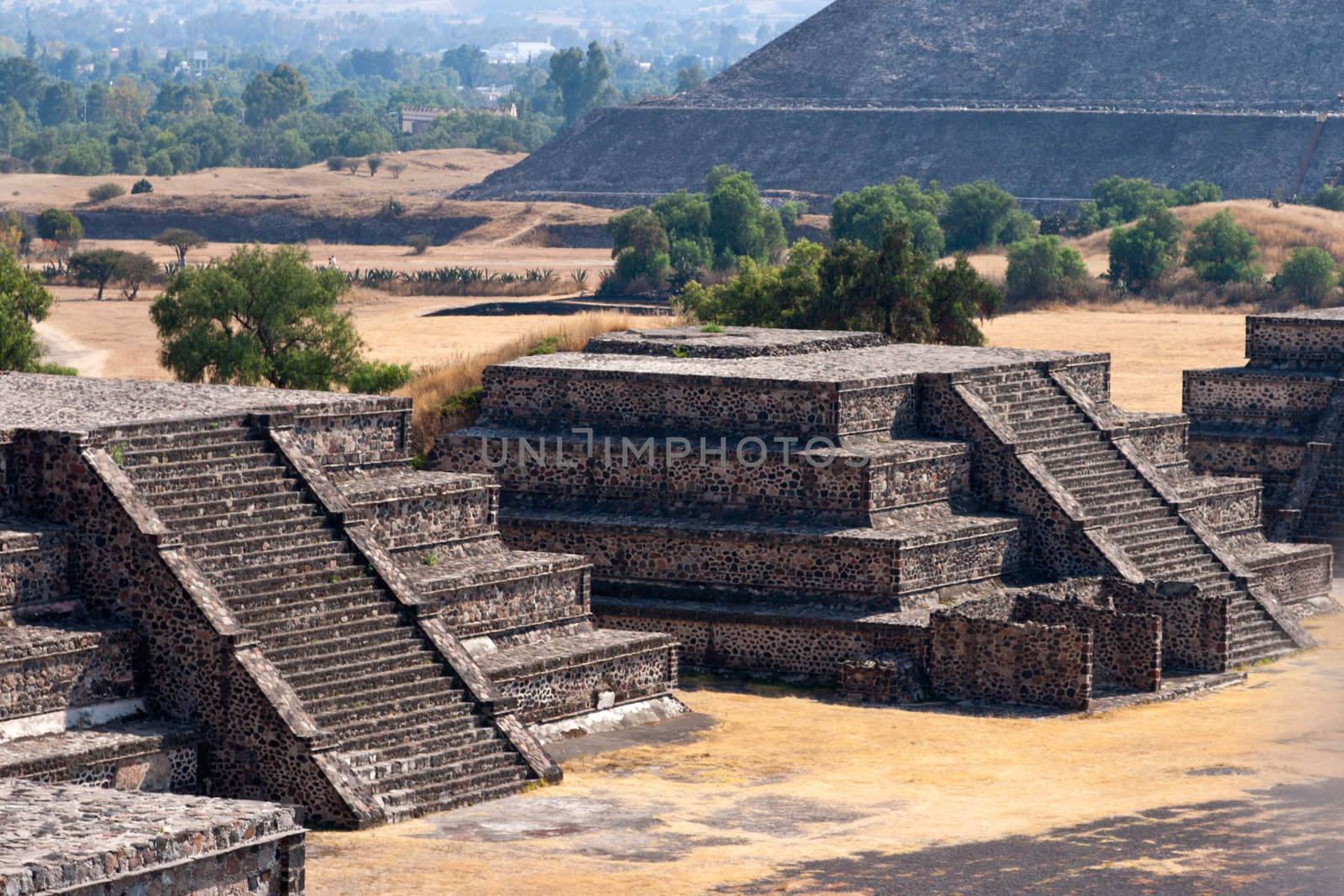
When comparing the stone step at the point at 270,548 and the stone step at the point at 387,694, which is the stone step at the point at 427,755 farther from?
the stone step at the point at 270,548

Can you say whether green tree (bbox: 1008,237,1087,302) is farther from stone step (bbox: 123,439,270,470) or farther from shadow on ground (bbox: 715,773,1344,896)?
shadow on ground (bbox: 715,773,1344,896)

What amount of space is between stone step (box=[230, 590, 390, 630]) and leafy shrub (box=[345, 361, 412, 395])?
2136cm

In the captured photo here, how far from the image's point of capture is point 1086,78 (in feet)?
570

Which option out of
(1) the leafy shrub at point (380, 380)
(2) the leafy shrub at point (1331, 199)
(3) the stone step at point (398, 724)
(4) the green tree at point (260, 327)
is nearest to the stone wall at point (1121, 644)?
(3) the stone step at point (398, 724)

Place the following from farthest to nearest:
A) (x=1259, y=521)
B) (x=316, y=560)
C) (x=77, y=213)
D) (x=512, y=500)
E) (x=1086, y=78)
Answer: (x=1086, y=78)
(x=77, y=213)
(x=1259, y=521)
(x=512, y=500)
(x=316, y=560)

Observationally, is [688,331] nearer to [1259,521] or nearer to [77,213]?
[1259,521]

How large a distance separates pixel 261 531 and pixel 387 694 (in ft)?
7.93

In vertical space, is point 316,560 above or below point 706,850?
above

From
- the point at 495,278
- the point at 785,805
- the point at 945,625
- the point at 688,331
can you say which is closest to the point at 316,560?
the point at 785,805

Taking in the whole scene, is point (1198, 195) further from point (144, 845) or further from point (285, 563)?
point (144, 845)

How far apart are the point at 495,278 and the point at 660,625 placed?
7037 centimetres

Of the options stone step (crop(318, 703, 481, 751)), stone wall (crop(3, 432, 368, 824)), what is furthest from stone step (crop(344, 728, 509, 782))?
stone wall (crop(3, 432, 368, 824))

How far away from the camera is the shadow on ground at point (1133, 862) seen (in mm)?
23328

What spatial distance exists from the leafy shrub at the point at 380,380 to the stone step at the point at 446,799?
76.9 feet
